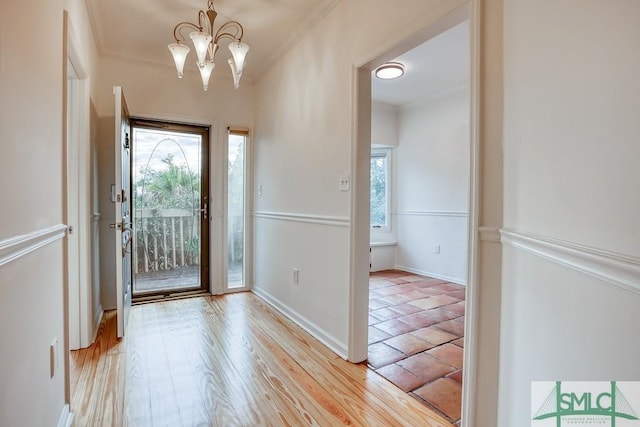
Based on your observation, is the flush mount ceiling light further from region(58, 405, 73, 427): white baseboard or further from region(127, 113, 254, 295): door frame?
region(58, 405, 73, 427): white baseboard

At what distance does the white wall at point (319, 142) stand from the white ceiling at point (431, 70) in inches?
32.5

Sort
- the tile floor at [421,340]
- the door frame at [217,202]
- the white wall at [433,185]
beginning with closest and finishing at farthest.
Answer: the tile floor at [421,340] < the door frame at [217,202] < the white wall at [433,185]

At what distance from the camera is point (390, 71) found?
3.39 metres

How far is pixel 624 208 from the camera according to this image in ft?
2.02

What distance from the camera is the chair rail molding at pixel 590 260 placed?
0.58 meters

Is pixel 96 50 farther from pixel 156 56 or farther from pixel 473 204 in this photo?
pixel 473 204

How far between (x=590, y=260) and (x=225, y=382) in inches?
71.5

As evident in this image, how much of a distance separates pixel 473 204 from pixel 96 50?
10.9ft

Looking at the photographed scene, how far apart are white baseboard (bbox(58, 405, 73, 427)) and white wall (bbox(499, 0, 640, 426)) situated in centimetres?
180

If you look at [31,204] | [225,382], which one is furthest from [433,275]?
[31,204]

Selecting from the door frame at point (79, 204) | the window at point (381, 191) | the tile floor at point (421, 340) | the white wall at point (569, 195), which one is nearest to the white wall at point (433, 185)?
the window at point (381, 191)

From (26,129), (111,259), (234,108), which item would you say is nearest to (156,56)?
(234,108)

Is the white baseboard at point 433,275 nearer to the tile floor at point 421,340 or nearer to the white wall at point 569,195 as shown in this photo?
the tile floor at point 421,340

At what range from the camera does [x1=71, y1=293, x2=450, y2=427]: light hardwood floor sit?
1549mm
